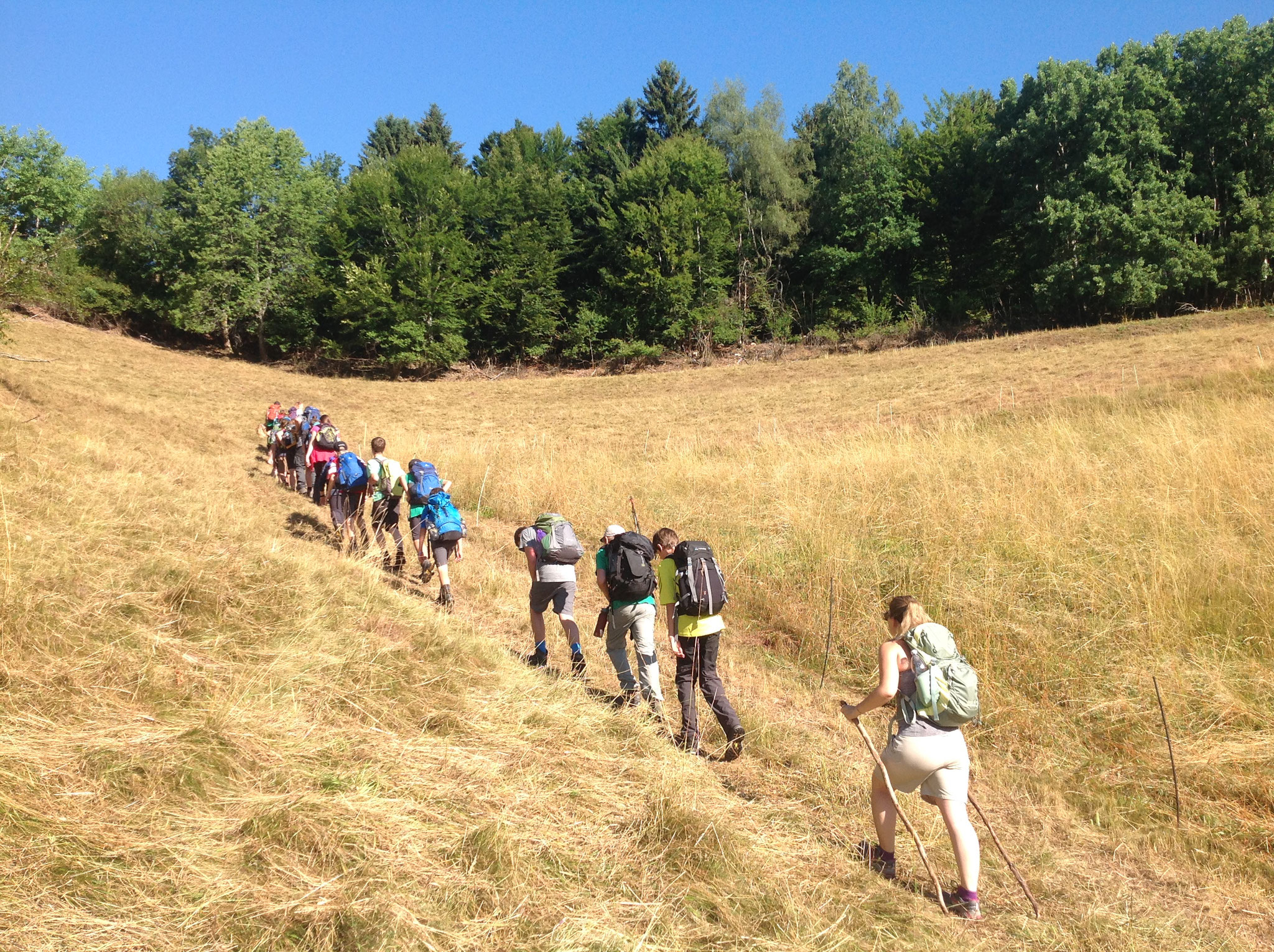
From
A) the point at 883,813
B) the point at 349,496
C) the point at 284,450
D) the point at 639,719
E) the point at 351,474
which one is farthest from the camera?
the point at 284,450

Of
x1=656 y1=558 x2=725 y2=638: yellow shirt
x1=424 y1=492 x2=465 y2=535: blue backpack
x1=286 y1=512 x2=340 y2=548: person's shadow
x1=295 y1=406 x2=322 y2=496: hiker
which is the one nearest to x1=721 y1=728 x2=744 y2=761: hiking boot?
x1=656 y1=558 x2=725 y2=638: yellow shirt

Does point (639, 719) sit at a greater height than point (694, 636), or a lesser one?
lesser

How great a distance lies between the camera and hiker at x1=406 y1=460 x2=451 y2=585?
845cm

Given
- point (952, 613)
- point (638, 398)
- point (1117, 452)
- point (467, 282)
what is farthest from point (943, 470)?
point (467, 282)

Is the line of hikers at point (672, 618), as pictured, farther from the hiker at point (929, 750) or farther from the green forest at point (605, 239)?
the green forest at point (605, 239)

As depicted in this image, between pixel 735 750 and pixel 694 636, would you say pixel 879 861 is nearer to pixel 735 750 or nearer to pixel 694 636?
pixel 735 750

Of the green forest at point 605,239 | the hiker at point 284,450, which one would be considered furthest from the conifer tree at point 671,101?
the hiker at point 284,450

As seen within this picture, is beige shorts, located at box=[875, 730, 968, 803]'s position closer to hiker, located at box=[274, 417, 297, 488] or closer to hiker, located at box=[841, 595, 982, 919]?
hiker, located at box=[841, 595, 982, 919]

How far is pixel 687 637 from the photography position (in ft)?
18.2

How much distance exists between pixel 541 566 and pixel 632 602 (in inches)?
42.9

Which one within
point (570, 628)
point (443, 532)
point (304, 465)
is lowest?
point (570, 628)

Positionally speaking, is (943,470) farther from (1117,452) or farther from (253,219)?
(253,219)

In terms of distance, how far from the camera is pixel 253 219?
4731cm

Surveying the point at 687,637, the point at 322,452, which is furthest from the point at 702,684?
the point at 322,452
